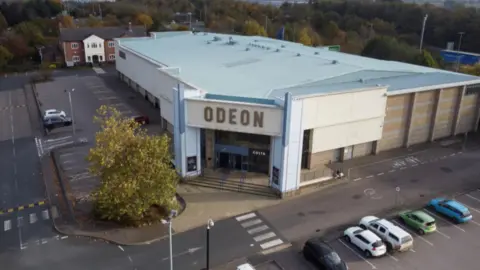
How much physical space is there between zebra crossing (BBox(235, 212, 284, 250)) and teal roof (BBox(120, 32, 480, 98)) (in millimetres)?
9993

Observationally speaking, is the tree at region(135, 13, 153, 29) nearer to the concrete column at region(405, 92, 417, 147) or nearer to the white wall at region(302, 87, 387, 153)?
the concrete column at region(405, 92, 417, 147)

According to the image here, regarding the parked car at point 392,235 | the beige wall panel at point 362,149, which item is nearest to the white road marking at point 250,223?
the parked car at point 392,235

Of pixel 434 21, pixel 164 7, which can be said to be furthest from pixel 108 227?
pixel 164 7

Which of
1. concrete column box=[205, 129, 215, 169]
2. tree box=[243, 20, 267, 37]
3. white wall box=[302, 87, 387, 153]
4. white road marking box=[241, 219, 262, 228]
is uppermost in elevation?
tree box=[243, 20, 267, 37]

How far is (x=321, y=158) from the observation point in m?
33.3

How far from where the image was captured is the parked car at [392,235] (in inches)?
881

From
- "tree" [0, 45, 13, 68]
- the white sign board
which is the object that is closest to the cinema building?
the white sign board

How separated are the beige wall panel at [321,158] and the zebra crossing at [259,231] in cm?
854

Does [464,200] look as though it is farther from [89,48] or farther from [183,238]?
[89,48]

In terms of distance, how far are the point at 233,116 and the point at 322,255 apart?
12.1m

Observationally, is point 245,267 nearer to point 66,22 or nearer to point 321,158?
point 321,158

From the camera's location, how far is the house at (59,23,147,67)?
7594 cm

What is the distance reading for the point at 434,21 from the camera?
325 ft

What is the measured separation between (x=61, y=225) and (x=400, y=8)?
109178 mm
